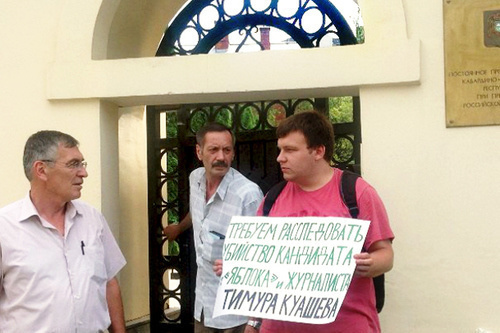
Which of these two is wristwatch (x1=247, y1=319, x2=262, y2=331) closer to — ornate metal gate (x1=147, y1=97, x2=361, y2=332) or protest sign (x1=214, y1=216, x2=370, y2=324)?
protest sign (x1=214, y1=216, x2=370, y2=324)

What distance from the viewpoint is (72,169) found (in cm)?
377

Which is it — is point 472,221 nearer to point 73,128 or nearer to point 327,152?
point 327,152

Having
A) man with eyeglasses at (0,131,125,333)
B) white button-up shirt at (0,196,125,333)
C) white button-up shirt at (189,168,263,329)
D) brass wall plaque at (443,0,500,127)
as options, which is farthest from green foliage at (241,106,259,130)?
white button-up shirt at (0,196,125,333)

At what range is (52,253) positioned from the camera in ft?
12.0

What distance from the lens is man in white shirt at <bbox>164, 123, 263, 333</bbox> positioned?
14.7 feet

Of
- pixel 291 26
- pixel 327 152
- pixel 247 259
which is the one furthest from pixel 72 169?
pixel 291 26

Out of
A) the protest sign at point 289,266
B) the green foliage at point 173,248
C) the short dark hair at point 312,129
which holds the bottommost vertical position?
Result: the green foliage at point 173,248

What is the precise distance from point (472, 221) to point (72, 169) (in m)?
2.28

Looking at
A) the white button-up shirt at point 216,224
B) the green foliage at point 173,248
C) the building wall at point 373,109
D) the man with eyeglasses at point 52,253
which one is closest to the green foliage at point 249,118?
the building wall at point 373,109

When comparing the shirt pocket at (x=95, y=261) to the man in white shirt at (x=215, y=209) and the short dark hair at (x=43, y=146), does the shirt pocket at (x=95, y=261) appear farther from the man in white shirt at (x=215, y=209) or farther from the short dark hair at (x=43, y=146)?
the man in white shirt at (x=215, y=209)

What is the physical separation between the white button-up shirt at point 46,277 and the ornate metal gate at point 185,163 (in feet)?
6.76

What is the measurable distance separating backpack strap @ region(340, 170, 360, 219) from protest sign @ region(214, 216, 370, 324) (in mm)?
59

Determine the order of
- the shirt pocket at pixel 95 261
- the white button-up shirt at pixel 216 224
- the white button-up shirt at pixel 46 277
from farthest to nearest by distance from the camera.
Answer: the white button-up shirt at pixel 216 224
the shirt pocket at pixel 95 261
the white button-up shirt at pixel 46 277

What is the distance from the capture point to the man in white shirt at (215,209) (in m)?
4.48
